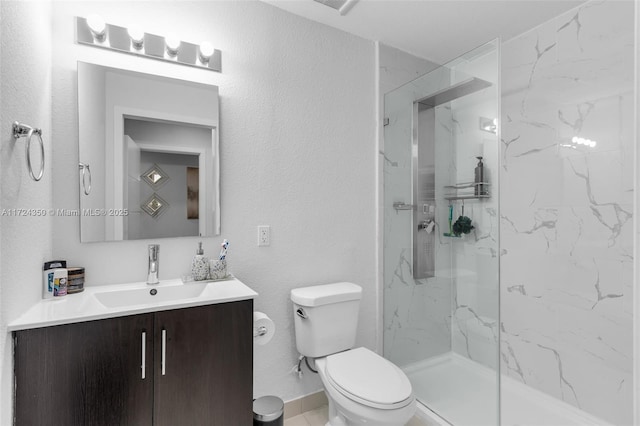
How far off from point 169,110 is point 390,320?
1902 mm

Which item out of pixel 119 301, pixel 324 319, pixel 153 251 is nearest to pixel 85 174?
pixel 153 251

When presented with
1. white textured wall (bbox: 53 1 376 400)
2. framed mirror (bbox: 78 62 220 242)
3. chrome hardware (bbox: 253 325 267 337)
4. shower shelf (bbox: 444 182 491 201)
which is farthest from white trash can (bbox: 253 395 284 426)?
shower shelf (bbox: 444 182 491 201)

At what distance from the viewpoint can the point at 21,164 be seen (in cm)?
114

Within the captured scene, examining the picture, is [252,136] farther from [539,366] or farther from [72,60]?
[539,366]

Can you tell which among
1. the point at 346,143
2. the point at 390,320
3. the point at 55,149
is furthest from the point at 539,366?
the point at 55,149

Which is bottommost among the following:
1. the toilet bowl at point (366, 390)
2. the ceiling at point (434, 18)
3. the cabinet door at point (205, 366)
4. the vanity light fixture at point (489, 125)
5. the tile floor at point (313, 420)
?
the tile floor at point (313, 420)

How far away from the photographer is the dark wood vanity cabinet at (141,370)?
3.50 feet

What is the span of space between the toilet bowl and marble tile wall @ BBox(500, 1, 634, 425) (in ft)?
3.80

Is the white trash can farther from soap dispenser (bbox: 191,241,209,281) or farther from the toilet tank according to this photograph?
soap dispenser (bbox: 191,241,209,281)

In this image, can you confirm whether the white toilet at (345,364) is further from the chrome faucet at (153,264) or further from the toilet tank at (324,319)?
the chrome faucet at (153,264)

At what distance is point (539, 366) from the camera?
2082 millimetres

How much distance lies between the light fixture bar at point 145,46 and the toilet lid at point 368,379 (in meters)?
1.67

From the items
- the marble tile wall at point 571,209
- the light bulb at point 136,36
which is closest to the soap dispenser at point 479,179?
the marble tile wall at point 571,209

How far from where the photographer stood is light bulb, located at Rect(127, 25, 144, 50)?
60.2 inches
